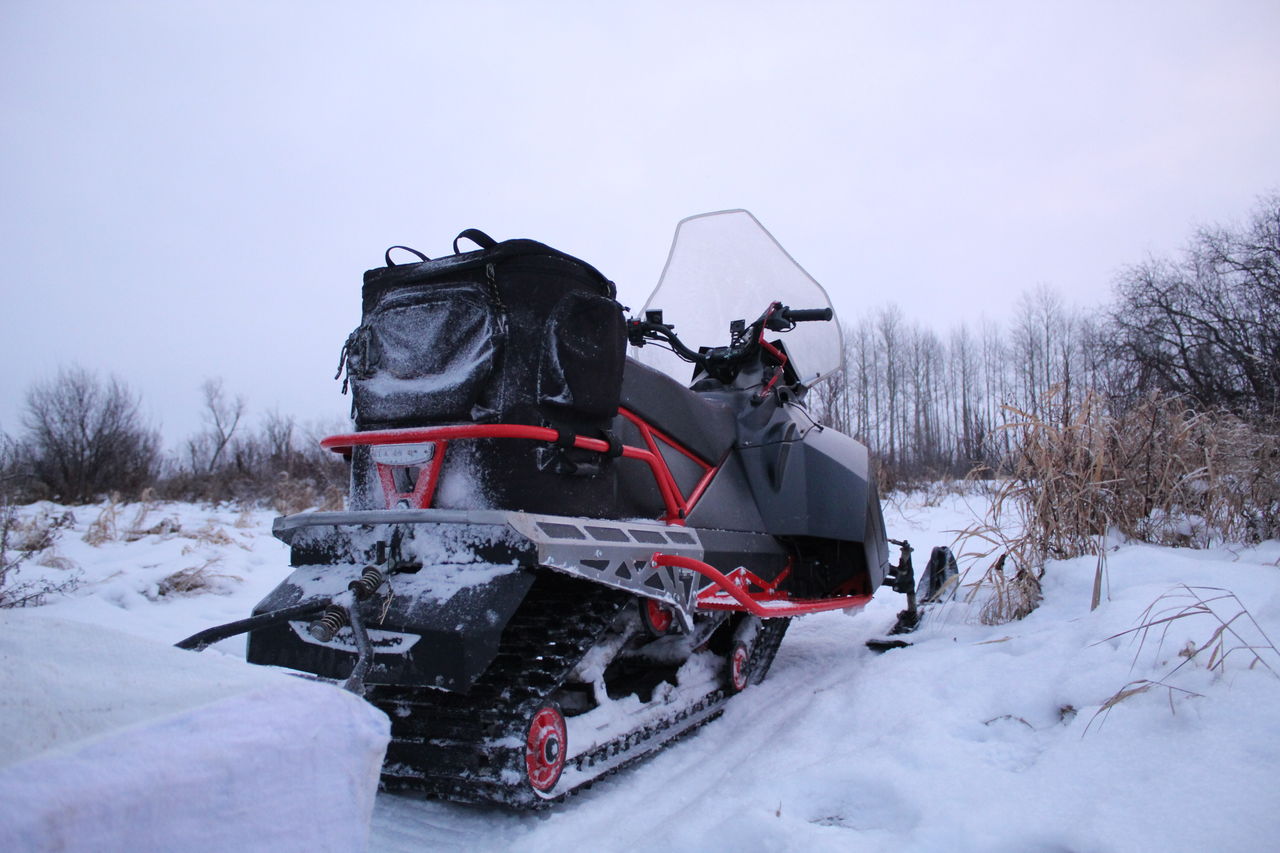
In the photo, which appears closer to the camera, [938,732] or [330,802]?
[330,802]

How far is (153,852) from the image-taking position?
2.25 ft

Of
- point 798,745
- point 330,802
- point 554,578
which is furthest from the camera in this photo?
point 798,745

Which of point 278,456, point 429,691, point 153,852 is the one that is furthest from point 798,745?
point 278,456

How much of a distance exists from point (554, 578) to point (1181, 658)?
159 cm

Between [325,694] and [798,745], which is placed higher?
[325,694]

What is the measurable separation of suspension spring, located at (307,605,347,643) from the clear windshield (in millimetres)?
2356

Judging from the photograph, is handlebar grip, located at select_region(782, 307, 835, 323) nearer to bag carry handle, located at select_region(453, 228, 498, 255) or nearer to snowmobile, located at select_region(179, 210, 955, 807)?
snowmobile, located at select_region(179, 210, 955, 807)

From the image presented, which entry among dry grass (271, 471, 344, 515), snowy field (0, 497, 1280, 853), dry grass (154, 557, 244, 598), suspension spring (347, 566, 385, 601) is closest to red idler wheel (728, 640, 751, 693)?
snowy field (0, 497, 1280, 853)

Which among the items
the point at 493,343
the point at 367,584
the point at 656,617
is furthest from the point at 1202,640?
the point at 367,584

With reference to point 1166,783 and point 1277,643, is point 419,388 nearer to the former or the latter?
point 1166,783

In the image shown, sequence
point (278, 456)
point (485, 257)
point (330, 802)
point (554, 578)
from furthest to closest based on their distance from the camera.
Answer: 1. point (278, 456)
2. point (554, 578)
3. point (485, 257)
4. point (330, 802)

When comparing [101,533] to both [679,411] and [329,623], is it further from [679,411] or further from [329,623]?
[329,623]

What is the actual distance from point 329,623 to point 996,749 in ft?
5.31

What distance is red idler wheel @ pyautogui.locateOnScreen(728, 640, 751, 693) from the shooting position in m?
2.83
